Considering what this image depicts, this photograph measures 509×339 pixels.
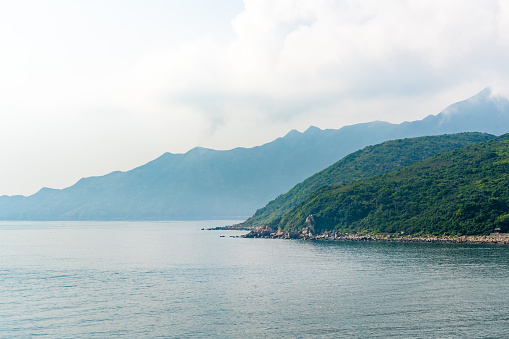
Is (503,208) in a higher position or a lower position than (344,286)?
higher

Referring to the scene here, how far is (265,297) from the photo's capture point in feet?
255

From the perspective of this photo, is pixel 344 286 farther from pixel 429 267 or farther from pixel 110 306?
pixel 110 306

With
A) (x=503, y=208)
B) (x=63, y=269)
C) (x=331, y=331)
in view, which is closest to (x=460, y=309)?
(x=331, y=331)

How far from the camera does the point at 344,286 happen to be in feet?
281

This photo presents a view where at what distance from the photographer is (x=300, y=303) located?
238 feet

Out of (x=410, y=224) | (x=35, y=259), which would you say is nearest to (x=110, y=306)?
(x=35, y=259)

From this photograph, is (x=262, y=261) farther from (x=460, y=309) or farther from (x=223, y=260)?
(x=460, y=309)

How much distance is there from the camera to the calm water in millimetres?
59094

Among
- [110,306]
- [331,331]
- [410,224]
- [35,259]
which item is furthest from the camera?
[410,224]

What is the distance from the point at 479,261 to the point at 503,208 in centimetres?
6839

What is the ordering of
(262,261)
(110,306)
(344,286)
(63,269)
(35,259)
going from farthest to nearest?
(35,259) → (262,261) → (63,269) → (344,286) → (110,306)

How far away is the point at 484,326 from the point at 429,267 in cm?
4664

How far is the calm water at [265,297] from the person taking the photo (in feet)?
194

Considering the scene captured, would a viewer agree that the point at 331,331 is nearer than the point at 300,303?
Yes
